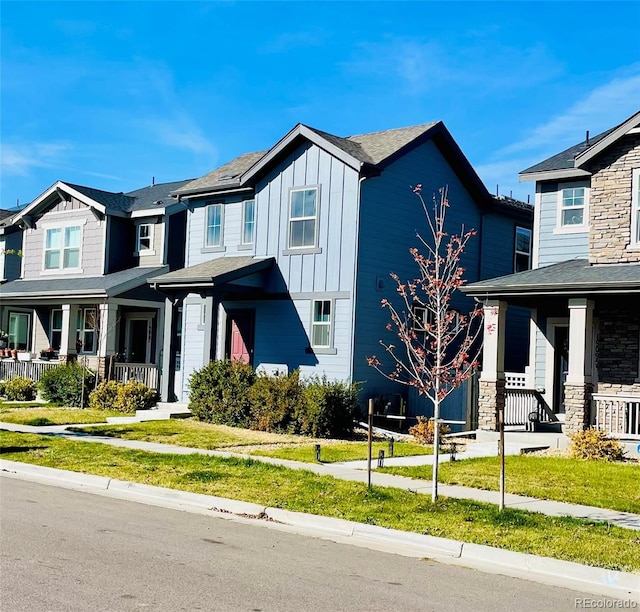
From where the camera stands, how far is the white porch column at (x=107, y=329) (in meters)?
26.8

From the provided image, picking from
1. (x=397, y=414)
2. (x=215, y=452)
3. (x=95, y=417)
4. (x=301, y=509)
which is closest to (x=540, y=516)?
(x=301, y=509)

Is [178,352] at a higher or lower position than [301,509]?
higher

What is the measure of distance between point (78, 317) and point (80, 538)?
24.3 metres

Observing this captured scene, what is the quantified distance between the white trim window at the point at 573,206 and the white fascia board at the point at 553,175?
1.22 ft

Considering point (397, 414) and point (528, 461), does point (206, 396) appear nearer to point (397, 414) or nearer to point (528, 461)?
point (397, 414)

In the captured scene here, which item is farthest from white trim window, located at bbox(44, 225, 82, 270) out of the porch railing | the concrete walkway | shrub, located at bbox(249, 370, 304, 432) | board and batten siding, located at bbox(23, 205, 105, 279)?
the porch railing

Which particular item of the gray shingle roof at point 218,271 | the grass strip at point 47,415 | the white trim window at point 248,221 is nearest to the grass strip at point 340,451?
the gray shingle roof at point 218,271

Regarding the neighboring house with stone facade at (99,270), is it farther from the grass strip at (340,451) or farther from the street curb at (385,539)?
Answer: the street curb at (385,539)

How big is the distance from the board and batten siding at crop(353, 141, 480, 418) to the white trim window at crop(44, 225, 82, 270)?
1322 cm

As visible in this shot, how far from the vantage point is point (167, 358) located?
946 inches

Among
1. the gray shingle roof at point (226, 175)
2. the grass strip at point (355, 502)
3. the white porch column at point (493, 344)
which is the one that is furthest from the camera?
the gray shingle roof at point (226, 175)

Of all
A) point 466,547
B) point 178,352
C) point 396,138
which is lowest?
point 466,547

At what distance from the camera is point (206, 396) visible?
21719 millimetres

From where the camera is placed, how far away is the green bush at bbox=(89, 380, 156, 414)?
77.7ft
